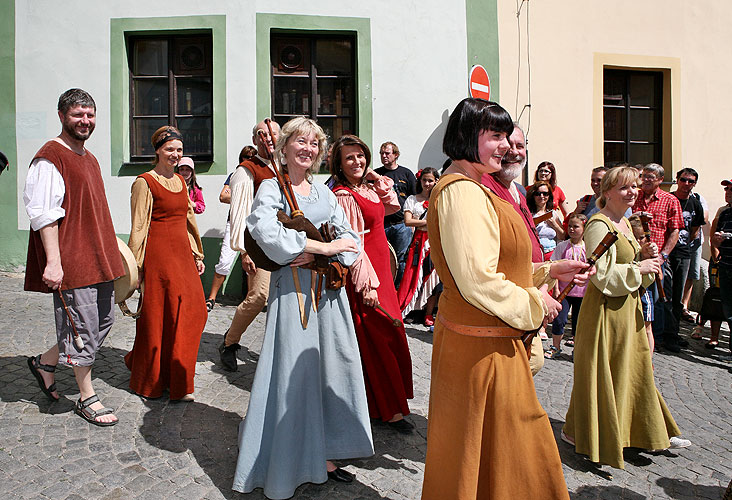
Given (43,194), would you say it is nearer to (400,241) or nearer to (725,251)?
(400,241)

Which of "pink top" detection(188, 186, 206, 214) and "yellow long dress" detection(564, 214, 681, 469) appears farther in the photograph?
"pink top" detection(188, 186, 206, 214)

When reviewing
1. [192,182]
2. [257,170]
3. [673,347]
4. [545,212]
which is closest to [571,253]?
[545,212]

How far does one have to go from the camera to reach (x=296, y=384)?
3.33 metres

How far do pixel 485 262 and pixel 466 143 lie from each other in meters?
0.55

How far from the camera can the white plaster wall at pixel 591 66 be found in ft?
32.1

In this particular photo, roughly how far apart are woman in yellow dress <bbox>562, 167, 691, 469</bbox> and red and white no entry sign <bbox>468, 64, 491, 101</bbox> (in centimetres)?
541

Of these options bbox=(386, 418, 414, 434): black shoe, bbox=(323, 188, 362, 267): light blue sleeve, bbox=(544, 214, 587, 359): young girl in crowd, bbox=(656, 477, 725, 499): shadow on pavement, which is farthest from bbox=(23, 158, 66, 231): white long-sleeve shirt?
bbox=(544, 214, 587, 359): young girl in crowd

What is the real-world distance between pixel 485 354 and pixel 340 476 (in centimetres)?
156

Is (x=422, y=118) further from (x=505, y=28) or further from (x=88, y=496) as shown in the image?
(x=88, y=496)

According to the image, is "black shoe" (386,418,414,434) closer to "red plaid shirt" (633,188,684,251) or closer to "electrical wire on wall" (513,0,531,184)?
"red plaid shirt" (633,188,684,251)

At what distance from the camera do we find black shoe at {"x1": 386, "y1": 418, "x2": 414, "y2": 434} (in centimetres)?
428

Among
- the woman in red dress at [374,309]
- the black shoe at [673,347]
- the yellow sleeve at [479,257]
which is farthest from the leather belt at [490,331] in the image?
the black shoe at [673,347]

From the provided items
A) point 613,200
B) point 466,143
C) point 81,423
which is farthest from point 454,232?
point 81,423

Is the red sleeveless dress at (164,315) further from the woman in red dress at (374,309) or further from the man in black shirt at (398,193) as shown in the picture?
the man in black shirt at (398,193)
